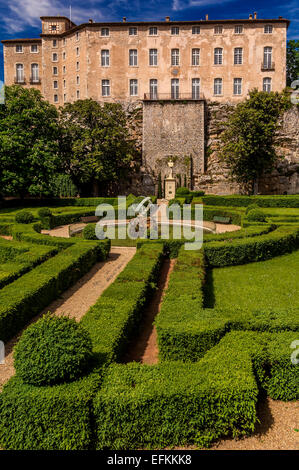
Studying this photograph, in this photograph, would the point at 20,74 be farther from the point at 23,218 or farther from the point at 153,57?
the point at 23,218

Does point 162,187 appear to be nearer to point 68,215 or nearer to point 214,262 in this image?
point 68,215

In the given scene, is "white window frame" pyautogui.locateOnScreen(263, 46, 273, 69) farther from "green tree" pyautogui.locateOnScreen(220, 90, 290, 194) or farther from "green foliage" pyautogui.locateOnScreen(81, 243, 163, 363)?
"green foliage" pyautogui.locateOnScreen(81, 243, 163, 363)

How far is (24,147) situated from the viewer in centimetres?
2884

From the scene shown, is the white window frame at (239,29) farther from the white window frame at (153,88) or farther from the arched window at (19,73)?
the arched window at (19,73)

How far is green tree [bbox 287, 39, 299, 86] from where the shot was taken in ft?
151

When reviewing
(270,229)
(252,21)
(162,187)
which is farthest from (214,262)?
(252,21)

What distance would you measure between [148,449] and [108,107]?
34.5 m

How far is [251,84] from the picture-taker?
134ft

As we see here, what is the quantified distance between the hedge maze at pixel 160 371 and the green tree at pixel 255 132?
23.6 meters

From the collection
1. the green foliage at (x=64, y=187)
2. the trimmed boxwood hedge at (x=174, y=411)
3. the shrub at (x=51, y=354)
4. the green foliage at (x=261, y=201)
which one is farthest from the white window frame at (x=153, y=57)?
the trimmed boxwood hedge at (x=174, y=411)

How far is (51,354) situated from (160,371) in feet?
5.75

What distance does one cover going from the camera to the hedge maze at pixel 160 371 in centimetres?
523

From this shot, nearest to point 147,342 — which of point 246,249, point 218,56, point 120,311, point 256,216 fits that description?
point 120,311

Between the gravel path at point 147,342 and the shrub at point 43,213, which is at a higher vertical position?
the shrub at point 43,213
